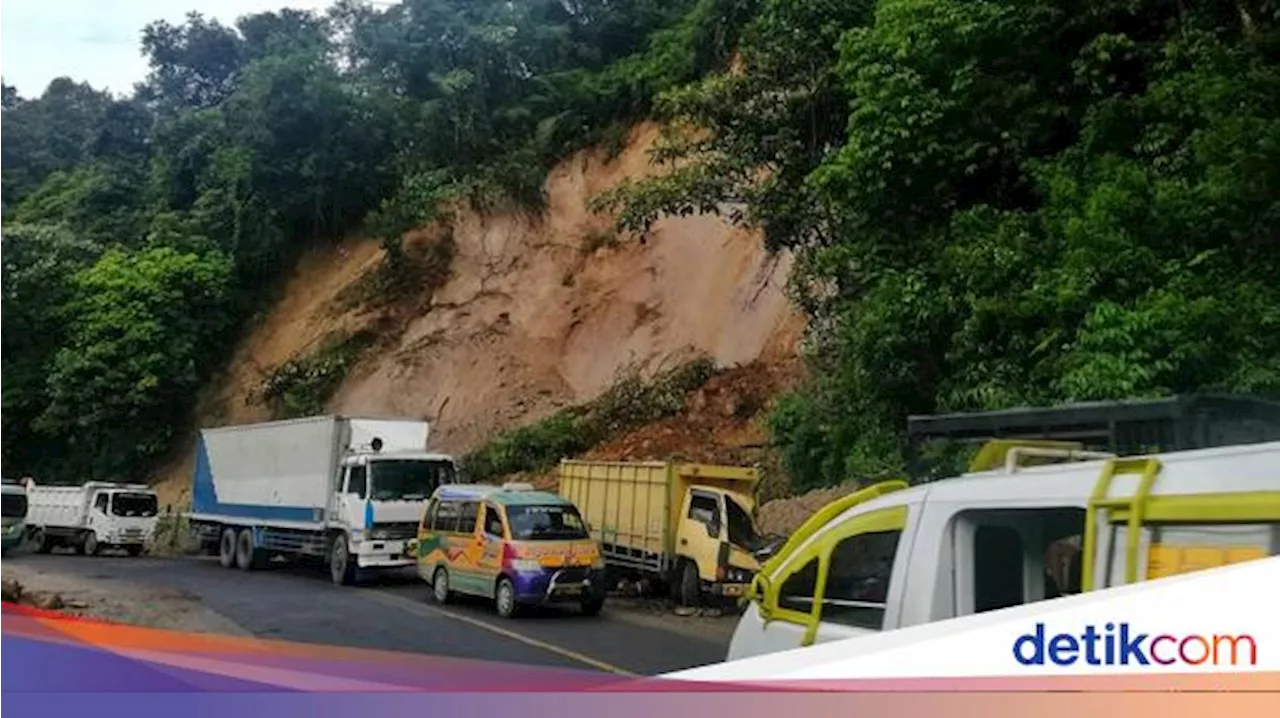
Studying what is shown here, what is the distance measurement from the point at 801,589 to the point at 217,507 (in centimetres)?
1973

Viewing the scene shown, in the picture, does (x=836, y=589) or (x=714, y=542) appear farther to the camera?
(x=714, y=542)

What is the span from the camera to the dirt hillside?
25.2 m

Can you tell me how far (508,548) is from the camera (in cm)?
1267

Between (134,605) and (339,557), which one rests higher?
(134,605)

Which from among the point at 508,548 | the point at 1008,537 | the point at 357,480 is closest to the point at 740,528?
the point at 508,548

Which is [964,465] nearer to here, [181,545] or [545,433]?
[545,433]

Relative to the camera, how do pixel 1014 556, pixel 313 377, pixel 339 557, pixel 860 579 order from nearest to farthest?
pixel 1014 556, pixel 860 579, pixel 339 557, pixel 313 377

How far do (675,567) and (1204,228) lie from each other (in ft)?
26.6

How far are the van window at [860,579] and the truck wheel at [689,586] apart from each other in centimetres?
1074

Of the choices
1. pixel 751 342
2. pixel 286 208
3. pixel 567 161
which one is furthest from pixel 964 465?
pixel 286 208

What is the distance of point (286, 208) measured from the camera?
28391 millimetres

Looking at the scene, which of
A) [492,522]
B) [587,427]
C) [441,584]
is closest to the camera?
[441,584]

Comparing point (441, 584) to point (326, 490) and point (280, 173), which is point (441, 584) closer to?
point (326, 490)

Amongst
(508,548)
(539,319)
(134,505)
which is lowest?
(134,505)
